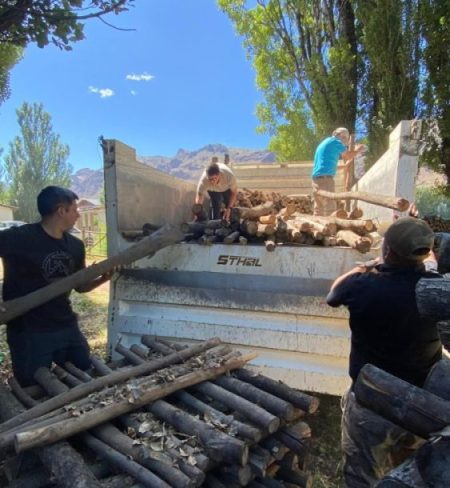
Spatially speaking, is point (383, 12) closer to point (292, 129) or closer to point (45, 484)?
point (292, 129)

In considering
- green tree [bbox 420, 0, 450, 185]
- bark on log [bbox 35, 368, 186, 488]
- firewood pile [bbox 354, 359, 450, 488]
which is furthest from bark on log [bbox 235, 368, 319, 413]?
Answer: green tree [bbox 420, 0, 450, 185]

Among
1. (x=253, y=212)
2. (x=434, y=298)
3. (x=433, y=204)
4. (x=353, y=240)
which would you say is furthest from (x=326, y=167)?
(x=433, y=204)

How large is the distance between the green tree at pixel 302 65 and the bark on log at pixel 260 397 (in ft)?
A: 41.1

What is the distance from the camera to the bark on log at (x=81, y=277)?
2557 mm

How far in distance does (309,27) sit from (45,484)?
15.8 m

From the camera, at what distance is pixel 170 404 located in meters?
2.05

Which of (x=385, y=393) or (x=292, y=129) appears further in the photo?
(x=292, y=129)

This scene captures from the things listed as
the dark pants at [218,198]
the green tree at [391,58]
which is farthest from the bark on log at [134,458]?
the green tree at [391,58]

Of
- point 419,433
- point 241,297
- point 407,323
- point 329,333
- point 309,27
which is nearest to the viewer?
point 419,433

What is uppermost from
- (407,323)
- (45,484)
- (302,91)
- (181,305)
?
(302,91)

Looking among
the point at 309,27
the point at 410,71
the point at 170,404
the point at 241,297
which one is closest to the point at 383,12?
the point at 410,71

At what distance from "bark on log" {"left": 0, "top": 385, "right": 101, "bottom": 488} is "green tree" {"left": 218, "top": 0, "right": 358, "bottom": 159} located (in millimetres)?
13273

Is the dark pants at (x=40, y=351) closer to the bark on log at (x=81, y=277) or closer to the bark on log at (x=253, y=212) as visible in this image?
the bark on log at (x=81, y=277)

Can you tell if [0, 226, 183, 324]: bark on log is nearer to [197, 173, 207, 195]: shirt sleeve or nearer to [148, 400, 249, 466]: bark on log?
[148, 400, 249, 466]: bark on log
